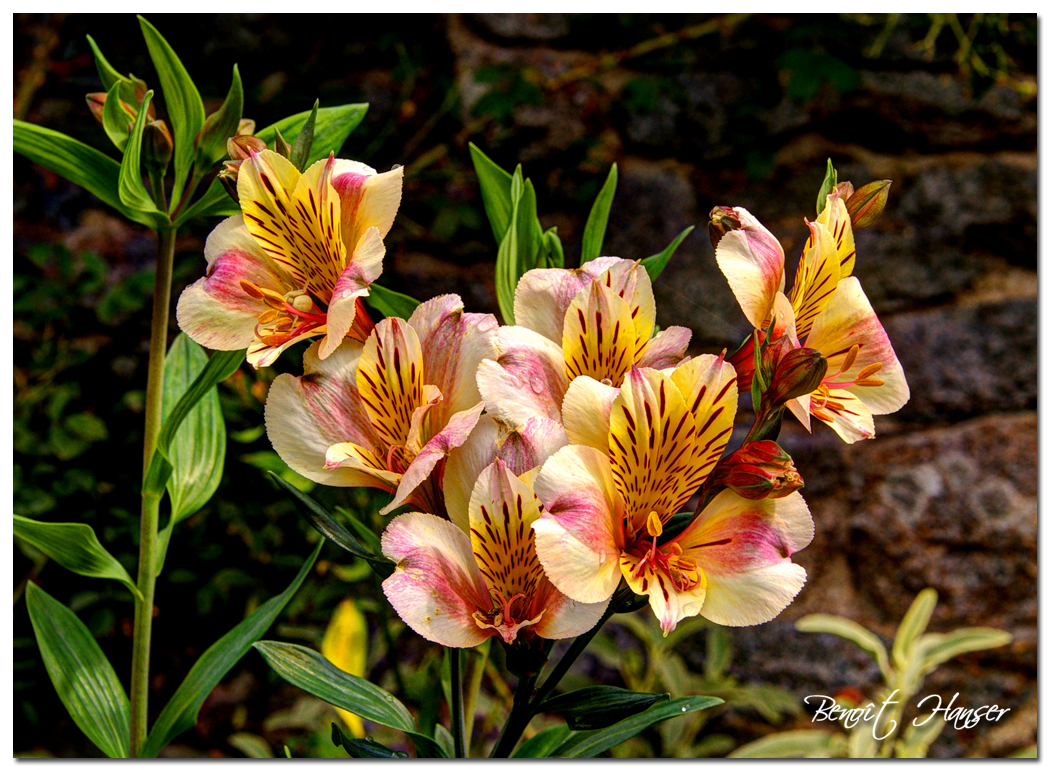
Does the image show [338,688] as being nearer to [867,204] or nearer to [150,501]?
[150,501]

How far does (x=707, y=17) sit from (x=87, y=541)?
3.34 ft

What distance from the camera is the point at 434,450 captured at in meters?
0.26

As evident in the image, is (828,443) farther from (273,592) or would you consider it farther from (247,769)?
(247,769)

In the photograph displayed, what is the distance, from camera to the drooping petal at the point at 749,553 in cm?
24

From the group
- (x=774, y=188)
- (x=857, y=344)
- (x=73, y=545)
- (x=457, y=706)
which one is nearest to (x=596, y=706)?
(x=457, y=706)

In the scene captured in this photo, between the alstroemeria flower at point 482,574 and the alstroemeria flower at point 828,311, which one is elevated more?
the alstroemeria flower at point 828,311

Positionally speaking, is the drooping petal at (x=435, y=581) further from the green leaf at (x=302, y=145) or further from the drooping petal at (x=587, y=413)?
the green leaf at (x=302, y=145)

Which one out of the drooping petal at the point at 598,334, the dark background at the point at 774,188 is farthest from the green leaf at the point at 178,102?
the dark background at the point at 774,188

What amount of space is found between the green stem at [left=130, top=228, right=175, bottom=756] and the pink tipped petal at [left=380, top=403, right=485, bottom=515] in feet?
0.64

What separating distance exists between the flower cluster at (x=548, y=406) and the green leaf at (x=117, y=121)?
0.10m

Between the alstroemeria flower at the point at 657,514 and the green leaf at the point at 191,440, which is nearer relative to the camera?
the alstroemeria flower at the point at 657,514

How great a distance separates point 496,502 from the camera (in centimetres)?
25

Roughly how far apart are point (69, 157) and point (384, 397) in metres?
0.23

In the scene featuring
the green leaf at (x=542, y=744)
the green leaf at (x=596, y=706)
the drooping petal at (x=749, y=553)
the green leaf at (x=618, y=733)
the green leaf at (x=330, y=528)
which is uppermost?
the drooping petal at (x=749, y=553)
